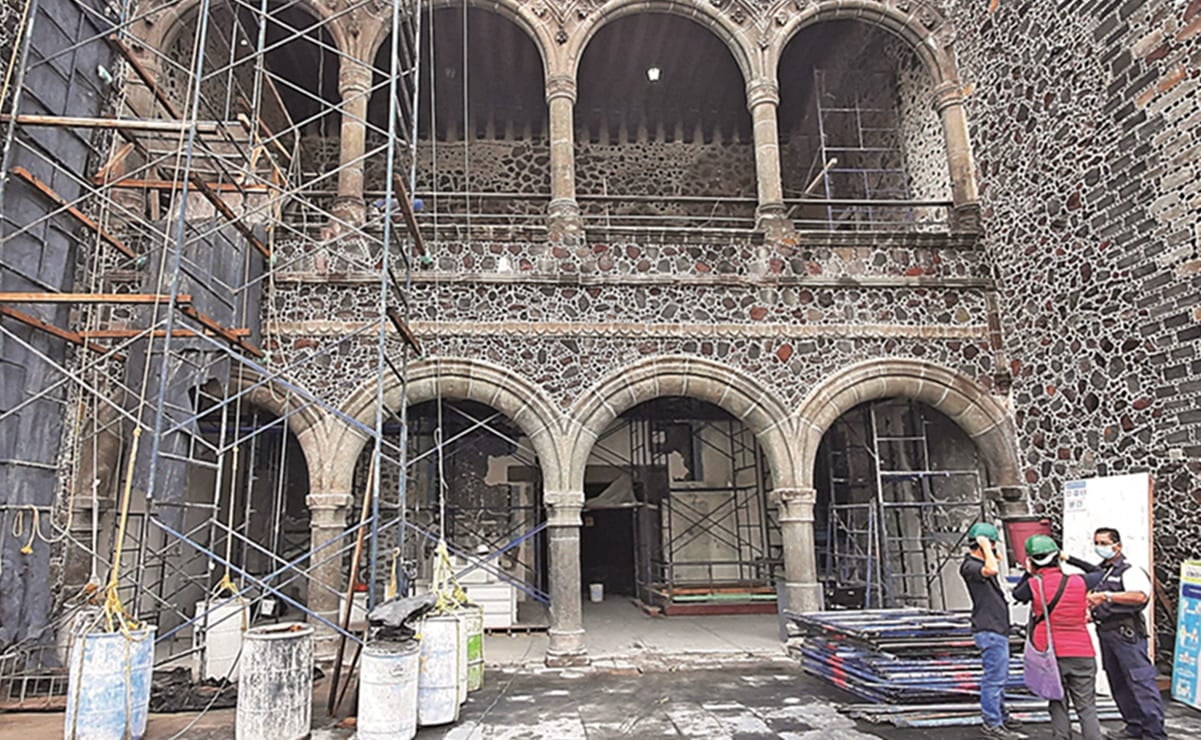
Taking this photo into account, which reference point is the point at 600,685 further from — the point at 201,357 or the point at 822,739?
the point at 201,357

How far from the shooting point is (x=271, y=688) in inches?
179

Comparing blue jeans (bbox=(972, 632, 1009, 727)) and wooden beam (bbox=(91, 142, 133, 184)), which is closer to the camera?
A: blue jeans (bbox=(972, 632, 1009, 727))

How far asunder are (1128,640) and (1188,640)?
1511 mm

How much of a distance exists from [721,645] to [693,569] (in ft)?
11.5

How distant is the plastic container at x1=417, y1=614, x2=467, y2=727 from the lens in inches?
196

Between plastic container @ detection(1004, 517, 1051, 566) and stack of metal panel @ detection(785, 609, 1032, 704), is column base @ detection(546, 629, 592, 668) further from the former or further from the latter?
plastic container @ detection(1004, 517, 1051, 566)

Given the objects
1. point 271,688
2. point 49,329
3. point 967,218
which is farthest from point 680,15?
point 271,688

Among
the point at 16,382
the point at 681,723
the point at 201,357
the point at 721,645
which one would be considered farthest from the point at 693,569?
the point at 16,382

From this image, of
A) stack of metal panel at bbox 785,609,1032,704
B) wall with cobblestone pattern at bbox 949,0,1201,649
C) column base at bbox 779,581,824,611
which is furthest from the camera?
column base at bbox 779,581,824,611

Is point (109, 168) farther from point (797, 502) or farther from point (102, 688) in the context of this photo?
point (797, 502)

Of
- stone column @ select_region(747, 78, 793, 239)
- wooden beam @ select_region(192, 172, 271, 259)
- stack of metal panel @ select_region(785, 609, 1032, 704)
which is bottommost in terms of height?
stack of metal panel @ select_region(785, 609, 1032, 704)

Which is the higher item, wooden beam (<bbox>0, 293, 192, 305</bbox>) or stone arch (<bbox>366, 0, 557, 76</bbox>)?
stone arch (<bbox>366, 0, 557, 76</bbox>)

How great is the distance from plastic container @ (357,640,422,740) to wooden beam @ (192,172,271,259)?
3.56 meters

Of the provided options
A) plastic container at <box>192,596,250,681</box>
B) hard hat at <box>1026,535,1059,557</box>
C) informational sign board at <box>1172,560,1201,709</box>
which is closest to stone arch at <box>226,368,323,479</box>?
plastic container at <box>192,596,250,681</box>
